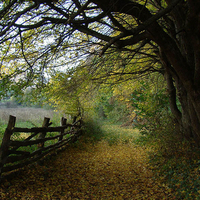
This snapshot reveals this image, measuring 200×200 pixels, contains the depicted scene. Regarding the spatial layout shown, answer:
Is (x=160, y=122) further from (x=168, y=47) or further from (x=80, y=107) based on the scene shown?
(x=80, y=107)

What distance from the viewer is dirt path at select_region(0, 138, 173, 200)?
124 inches

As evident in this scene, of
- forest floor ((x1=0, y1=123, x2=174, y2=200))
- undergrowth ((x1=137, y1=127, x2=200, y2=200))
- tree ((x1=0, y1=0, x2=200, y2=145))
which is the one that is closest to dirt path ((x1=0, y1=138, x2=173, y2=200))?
forest floor ((x1=0, y1=123, x2=174, y2=200))

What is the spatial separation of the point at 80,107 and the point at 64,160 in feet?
12.7

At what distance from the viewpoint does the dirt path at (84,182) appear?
315 cm

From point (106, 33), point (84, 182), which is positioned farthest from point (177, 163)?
point (106, 33)

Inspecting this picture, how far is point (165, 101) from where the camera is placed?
597cm

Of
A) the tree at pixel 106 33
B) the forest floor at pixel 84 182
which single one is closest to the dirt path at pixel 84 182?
the forest floor at pixel 84 182

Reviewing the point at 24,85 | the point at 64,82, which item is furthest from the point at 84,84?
the point at 24,85

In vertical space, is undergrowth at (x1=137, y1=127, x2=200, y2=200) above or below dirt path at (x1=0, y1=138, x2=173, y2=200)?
above

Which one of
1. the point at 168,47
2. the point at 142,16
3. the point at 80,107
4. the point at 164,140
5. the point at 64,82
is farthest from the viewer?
the point at 80,107

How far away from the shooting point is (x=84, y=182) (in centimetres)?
393

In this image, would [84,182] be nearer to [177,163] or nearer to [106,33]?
[177,163]

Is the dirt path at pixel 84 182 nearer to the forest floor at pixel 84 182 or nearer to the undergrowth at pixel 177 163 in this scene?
the forest floor at pixel 84 182

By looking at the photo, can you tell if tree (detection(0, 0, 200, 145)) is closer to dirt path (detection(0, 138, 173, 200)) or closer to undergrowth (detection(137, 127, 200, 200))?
undergrowth (detection(137, 127, 200, 200))
